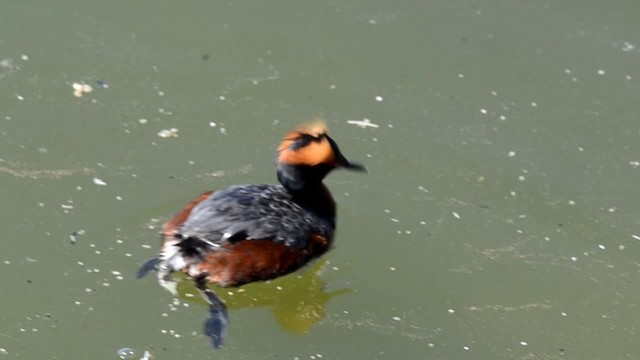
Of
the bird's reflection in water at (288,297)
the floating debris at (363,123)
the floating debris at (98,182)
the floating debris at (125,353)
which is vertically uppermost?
the floating debris at (363,123)

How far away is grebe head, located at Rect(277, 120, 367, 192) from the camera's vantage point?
554cm

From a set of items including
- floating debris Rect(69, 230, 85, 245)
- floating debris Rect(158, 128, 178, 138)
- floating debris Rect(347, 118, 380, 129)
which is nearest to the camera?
floating debris Rect(69, 230, 85, 245)

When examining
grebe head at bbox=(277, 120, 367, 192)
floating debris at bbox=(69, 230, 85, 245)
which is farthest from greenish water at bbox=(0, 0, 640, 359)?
grebe head at bbox=(277, 120, 367, 192)

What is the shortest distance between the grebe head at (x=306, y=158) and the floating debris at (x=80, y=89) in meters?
1.44

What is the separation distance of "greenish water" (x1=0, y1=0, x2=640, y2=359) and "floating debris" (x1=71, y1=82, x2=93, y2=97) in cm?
6

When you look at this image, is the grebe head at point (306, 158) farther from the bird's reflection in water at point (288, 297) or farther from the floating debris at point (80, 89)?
the floating debris at point (80, 89)

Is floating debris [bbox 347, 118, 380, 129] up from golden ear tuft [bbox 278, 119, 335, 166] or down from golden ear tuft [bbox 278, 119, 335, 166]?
down

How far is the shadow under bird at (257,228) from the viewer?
5.25 m

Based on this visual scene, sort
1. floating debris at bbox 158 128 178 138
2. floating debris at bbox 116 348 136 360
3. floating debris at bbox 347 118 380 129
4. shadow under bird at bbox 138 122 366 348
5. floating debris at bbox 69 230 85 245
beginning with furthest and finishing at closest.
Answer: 1. floating debris at bbox 347 118 380 129
2. floating debris at bbox 158 128 178 138
3. floating debris at bbox 69 230 85 245
4. shadow under bird at bbox 138 122 366 348
5. floating debris at bbox 116 348 136 360

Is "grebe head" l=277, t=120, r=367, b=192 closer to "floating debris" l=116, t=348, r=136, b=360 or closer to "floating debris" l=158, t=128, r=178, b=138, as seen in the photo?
"floating debris" l=158, t=128, r=178, b=138

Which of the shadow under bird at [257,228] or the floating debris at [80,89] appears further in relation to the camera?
the floating debris at [80,89]

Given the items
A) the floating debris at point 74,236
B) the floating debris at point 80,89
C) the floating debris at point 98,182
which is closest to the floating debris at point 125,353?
the floating debris at point 74,236

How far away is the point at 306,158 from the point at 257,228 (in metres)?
0.45

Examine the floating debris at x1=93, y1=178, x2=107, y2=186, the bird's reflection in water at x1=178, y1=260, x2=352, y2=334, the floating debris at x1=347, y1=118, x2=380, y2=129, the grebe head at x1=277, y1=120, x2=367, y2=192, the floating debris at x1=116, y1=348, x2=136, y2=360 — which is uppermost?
the grebe head at x1=277, y1=120, x2=367, y2=192
